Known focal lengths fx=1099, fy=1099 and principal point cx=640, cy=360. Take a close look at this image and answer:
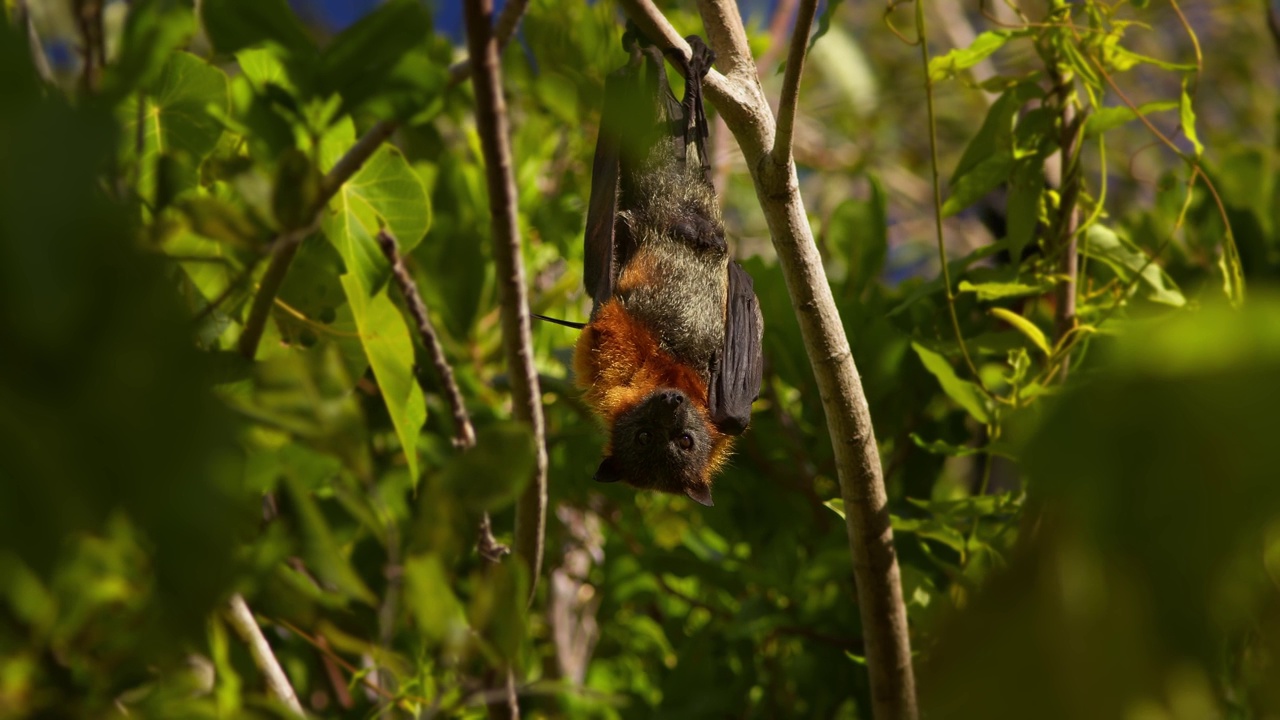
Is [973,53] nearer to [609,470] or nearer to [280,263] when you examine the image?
[609,470]

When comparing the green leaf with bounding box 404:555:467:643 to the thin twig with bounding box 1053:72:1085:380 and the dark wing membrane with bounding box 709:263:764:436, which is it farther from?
the dark wing membrane with bounding box 709:263:764:436

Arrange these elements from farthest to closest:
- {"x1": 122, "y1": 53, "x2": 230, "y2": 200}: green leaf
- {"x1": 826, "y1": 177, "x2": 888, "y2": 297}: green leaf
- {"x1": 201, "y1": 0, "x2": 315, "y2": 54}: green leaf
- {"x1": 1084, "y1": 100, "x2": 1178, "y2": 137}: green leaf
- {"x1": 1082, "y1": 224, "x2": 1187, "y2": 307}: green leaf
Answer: {"x1": 826, "y1": 177, "x2": 888, "y2": 297}: green leaf → {"x1": 1082, "y1": 224, "x2": 1187, "y2": 307}: green leaf → {"x1": 1084, "y1": 100, "x2": 1178, "y2": 137}: green leaf → {"x1": 122, "y1": 53, "x2": 230, "y2": 200}: green leaf → {"x1": 201, "y1": 0, "x2": 315, "y2": 54}: green leaf

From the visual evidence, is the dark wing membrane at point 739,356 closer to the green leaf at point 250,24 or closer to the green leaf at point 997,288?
the green leaf at point 997,288

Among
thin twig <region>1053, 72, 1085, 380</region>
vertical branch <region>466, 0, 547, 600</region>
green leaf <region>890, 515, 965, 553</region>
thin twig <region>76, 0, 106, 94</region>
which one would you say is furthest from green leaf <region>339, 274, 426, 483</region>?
thin twig <region>1053, 72, 1085, 380</region>

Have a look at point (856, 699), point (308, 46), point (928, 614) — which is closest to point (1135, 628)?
point (308, 46)

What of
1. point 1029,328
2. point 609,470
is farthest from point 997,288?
point 609,470

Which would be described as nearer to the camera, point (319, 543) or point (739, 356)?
point (319, 543)

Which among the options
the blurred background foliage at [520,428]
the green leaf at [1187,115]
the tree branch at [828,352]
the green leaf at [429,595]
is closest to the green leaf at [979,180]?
the blurred background foliage at [520,428]

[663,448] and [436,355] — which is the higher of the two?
[436,355]
